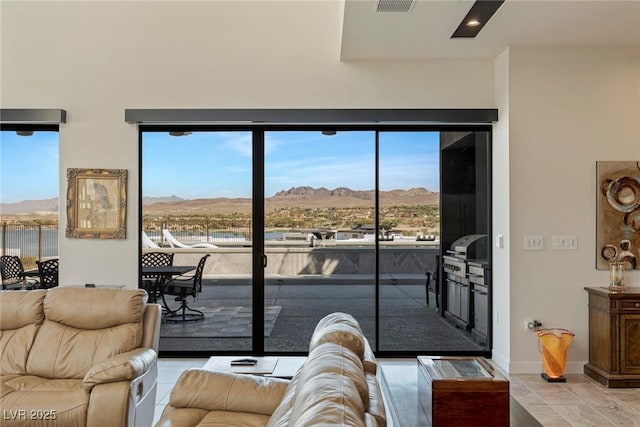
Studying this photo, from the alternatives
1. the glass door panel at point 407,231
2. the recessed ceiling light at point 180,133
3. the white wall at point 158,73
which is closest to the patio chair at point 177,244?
the white wall at point 158,73

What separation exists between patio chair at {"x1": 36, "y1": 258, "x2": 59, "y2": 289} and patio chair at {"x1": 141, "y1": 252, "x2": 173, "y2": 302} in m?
0.95

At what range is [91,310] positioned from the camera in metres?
3.22

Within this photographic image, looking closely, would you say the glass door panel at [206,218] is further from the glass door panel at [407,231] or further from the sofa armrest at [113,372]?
the sofa armrest at [113,372]

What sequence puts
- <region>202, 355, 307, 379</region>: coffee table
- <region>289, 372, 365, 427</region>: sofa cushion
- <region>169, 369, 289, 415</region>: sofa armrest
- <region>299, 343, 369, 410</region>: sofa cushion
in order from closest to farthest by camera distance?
<region>289, 372, 365, 427</region>: sofa cushion < <region>299, 343, 369, 410</region>: sofa cushion < <region>169, 369, 289, 415</region>: sofa armrest < <region>202, 355, 307, 379</region>: coffee table

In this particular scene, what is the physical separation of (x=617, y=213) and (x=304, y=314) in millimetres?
3192

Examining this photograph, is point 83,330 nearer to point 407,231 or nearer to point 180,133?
point 180,133

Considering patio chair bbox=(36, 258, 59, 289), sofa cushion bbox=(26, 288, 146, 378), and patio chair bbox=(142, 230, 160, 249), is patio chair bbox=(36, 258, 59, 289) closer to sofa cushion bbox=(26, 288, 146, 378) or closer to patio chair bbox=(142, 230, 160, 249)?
patio chair bbox=(142, 230, 160, 249)

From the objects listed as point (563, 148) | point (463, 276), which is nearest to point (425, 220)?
point (463, 276)

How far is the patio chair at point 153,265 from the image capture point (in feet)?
16.2

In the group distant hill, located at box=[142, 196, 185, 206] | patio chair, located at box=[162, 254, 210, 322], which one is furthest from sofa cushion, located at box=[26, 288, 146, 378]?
distant hill, located at box=[142, 196, 185, 206]

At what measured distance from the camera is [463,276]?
5027mm

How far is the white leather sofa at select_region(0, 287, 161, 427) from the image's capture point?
8.61 feet

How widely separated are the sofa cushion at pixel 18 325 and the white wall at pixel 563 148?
156 inches

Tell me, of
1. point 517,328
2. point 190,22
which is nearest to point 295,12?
point 190,22
